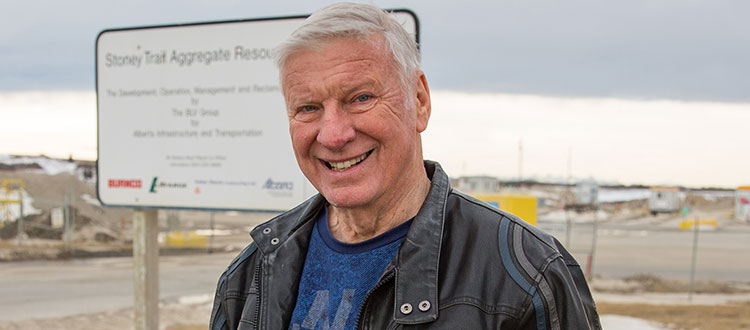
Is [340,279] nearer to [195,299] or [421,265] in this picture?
[421,265]

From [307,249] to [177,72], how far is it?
8.22 feet

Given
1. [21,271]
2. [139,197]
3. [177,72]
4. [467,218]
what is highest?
[177,72]

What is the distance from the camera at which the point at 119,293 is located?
11508mm

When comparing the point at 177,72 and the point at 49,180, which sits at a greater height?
the point at 177,72

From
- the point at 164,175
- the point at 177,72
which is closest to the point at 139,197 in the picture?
the point at 164,175

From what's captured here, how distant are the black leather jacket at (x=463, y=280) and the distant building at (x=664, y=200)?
51.6 metres

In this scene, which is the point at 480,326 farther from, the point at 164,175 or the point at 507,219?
the point at 164,175

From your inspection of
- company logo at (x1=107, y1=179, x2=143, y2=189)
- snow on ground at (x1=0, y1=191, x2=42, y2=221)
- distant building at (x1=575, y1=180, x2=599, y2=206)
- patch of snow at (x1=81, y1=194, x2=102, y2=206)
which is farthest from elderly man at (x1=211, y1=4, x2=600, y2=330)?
distant building at (x1=575, y1=180, x2=599, y2=206)

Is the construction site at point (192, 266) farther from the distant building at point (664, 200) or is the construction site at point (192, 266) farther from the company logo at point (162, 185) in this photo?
the distant building at point (664, 200)

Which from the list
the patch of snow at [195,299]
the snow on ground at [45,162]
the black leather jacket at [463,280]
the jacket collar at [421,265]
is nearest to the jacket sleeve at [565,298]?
the black leather jacket at [463,280]

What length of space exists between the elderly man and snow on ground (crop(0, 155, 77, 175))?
49.1 metres

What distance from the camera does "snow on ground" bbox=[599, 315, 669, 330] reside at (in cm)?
925

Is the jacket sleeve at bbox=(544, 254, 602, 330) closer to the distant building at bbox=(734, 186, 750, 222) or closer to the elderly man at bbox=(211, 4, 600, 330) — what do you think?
the elderly man at bbox=(211, 4, 600, 330)

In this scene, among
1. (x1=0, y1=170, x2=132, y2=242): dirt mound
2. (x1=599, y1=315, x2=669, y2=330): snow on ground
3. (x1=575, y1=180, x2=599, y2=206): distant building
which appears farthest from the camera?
(x1=575, y1=180, x2=599, y2=206): distant building
